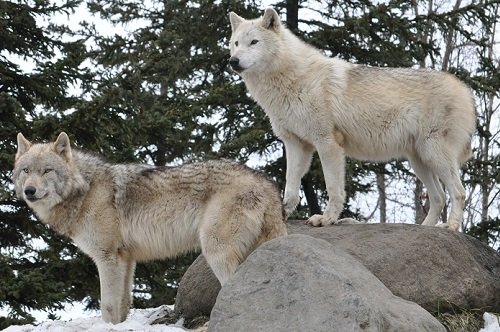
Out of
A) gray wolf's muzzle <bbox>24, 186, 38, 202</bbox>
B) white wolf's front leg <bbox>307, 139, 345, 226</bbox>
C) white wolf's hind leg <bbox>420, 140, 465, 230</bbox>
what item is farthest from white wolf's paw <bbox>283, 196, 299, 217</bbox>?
gray wolf's muzzle <bbox>24, 186, 38, 202</bbox>

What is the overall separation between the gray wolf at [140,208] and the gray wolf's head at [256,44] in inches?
72.2

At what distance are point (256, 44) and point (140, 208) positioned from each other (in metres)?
2.74

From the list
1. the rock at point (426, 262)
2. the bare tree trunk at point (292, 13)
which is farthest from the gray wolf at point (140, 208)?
the bare tree trunk at point (292, 13)

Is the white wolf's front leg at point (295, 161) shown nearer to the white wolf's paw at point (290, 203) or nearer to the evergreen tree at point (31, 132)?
the white wolf's paw at point (290, 203)

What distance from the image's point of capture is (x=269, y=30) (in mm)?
9695

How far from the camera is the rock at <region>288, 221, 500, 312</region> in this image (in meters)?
8.50

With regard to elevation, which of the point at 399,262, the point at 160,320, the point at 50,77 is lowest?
the point at 160,320

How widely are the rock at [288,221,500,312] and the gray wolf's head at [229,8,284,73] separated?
2093 millimetres

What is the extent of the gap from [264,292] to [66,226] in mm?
2787

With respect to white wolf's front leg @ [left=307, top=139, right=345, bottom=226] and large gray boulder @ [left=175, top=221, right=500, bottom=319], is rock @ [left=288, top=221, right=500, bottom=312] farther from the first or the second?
white wolf's front leg @ [left=307, top=139, right=345, bottom=226]

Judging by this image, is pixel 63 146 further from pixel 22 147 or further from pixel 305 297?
pixel 305 297

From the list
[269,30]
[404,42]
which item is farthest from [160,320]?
[404,42]

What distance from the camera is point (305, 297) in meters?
6.46

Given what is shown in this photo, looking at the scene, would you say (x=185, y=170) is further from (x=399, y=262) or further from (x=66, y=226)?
(x=399, y=262)
